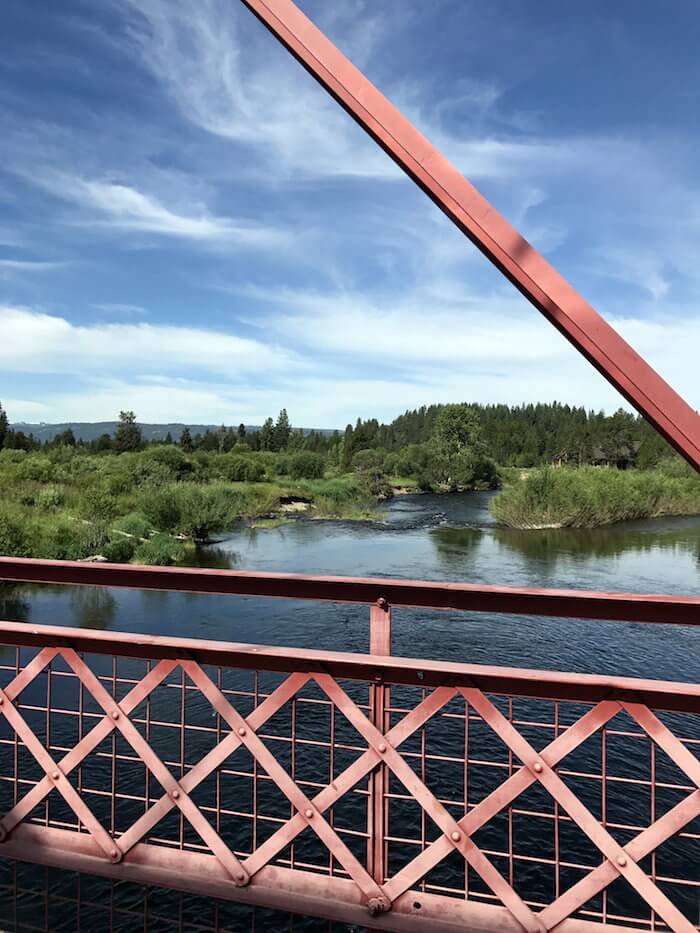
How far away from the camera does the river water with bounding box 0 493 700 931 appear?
27.3ft

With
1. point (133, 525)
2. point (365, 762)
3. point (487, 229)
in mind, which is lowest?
point (133, 525)

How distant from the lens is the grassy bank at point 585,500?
20531mm

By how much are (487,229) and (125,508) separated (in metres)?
17.9

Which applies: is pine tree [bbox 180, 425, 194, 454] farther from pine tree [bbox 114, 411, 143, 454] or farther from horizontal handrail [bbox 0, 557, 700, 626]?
horizontal handrail [bbox 0, 557, 700, 626]

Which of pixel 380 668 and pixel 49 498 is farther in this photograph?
pixel 49 498

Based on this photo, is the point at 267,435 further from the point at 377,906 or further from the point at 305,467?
the point at 377,906

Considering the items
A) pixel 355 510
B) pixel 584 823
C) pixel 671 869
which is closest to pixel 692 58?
pixel 671 869

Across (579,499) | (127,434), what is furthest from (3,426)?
(579,499)

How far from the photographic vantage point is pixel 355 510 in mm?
24688

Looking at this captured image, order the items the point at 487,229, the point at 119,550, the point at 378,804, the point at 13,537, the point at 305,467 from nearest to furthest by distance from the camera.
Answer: the point at 487,229 → the point at 378,804 → the point at 13,537 → the point at 119,550 → the point at 305,467

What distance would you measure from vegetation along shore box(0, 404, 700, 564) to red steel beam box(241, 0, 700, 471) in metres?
13.2

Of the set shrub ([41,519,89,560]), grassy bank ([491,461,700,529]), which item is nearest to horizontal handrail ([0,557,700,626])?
shrub ([41,519,89,560])

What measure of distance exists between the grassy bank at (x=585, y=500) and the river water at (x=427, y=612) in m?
0.83

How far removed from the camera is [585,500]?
67.6 feet
